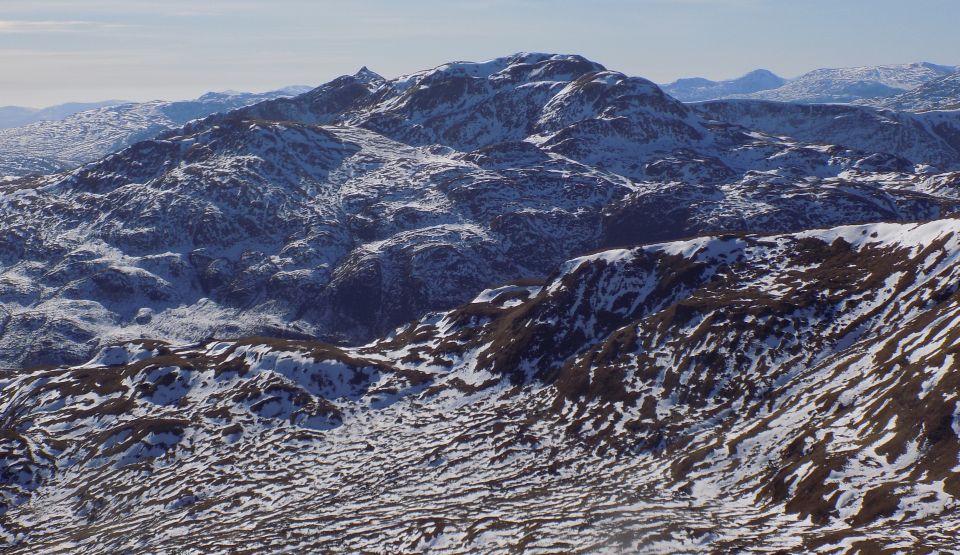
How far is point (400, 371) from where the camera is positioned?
168500 mm

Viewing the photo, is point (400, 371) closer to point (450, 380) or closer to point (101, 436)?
point (450, 380)

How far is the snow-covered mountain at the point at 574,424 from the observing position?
94438 millimetres

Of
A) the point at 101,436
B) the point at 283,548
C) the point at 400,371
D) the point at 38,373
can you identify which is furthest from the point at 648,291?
the point at 38,373

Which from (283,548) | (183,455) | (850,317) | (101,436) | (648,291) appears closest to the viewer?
(283,548)

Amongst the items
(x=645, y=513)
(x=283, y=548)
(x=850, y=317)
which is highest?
→ (x=850, y=317)

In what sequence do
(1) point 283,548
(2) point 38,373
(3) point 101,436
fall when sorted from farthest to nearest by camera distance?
1. (2) point 38,373
2. (3) point 101,436
3. (1) point 283,548

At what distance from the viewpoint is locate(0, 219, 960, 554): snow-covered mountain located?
310 ft

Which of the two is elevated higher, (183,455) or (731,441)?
(731,441)

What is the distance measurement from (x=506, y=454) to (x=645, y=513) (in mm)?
34137

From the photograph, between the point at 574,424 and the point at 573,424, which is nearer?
the point at 574,424

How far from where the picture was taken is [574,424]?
135 meters

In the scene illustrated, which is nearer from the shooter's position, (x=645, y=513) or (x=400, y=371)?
(x=645, y=513)

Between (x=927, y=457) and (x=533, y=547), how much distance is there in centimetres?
4403

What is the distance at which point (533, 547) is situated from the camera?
94.6 metres
